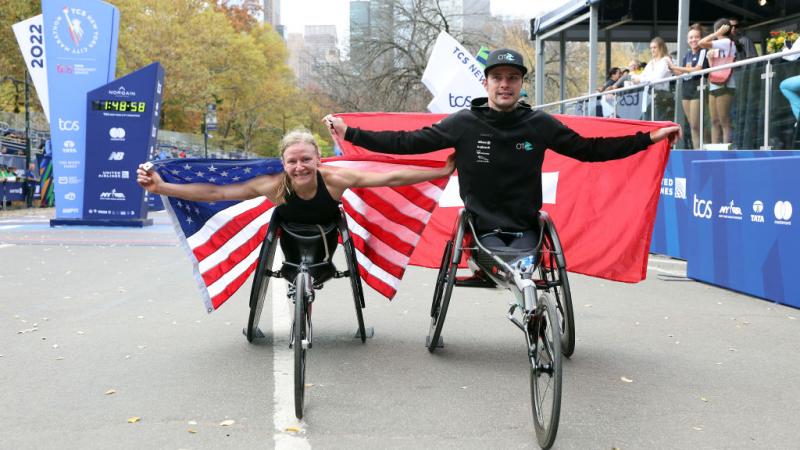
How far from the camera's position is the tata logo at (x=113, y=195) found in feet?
66.0

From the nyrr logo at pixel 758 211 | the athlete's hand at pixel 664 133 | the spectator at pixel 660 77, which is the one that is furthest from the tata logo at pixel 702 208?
the athlete's hand at pixel 664 133

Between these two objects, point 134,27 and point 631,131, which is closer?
point 631,131

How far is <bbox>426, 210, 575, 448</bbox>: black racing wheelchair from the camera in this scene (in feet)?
13.7

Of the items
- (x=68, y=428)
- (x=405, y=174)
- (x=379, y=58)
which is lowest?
(x=68, y=428)

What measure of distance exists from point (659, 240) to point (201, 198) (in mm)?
8556

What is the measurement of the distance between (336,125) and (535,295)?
2010mm

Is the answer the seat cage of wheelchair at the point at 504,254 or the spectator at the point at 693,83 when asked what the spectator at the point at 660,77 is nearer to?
the spectator at the point at 693,83

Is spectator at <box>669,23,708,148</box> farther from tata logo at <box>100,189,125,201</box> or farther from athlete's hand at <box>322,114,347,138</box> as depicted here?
tata logo at <box>100,189,125,201</box>

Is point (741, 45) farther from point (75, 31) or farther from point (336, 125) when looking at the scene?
point (75, 31)

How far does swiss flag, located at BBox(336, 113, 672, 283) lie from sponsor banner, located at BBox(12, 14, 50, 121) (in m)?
14.7

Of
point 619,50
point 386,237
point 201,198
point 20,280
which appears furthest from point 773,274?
point 619,50

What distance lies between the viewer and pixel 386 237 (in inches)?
271

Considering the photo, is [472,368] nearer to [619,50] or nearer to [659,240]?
[659,240]

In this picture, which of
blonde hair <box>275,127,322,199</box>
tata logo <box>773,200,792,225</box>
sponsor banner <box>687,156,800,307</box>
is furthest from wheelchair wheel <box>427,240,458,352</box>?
tata logo <box>773,200,792,225</box>
